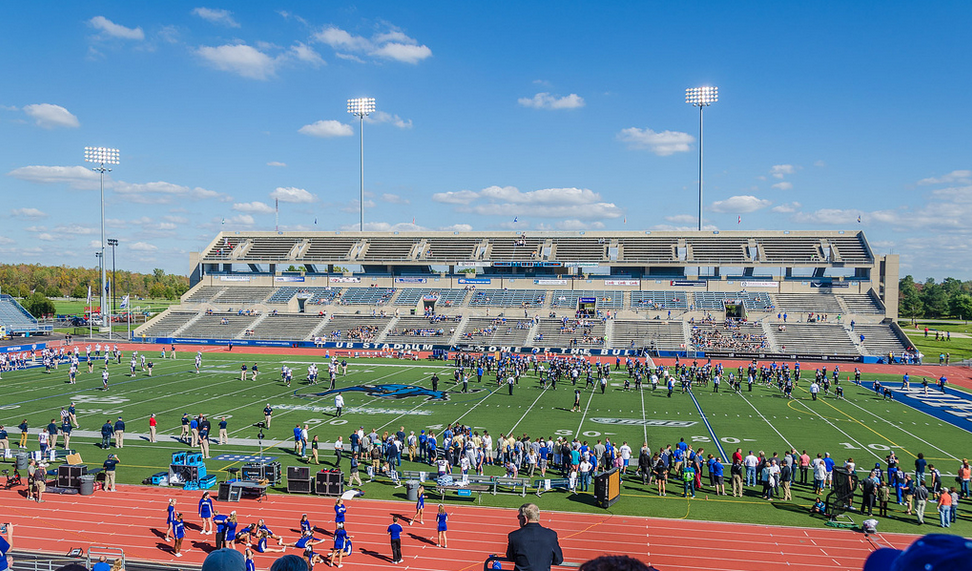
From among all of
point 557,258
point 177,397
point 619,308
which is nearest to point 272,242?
point 557,258

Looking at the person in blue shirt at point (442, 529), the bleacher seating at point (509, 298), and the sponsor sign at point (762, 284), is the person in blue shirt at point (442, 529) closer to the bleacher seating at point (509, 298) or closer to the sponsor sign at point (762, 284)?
the bleacher seating at point (509, 298)

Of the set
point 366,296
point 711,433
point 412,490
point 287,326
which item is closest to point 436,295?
point 366,296

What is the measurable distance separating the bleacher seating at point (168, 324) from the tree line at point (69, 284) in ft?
232

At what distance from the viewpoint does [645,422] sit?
26578 mm

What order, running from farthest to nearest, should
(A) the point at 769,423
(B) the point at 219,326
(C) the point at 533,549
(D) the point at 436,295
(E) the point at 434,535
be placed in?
(D) the point at 436,295, (B) the point at 219,326, (A) the point at 769,423, (E) the point at 434,535, (C) the point at 533,549

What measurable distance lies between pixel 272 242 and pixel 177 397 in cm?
4830

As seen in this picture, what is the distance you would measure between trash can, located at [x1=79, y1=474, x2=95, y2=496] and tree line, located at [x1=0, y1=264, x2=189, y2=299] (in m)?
124

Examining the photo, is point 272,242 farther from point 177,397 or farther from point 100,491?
point 100,491

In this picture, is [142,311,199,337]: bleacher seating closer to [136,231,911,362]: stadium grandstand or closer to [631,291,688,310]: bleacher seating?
[136,231,911,362]: stadium grandstand

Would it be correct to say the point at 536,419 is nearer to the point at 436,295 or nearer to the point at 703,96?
the point at 436,295

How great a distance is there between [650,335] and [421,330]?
68.0ft

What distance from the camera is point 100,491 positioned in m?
17.3

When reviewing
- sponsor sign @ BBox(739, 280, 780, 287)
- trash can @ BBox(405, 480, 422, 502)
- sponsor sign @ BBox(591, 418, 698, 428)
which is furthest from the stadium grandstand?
trash can @ BBox(405, 480, 422, 502)

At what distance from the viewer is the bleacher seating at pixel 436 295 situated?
6556 cm
